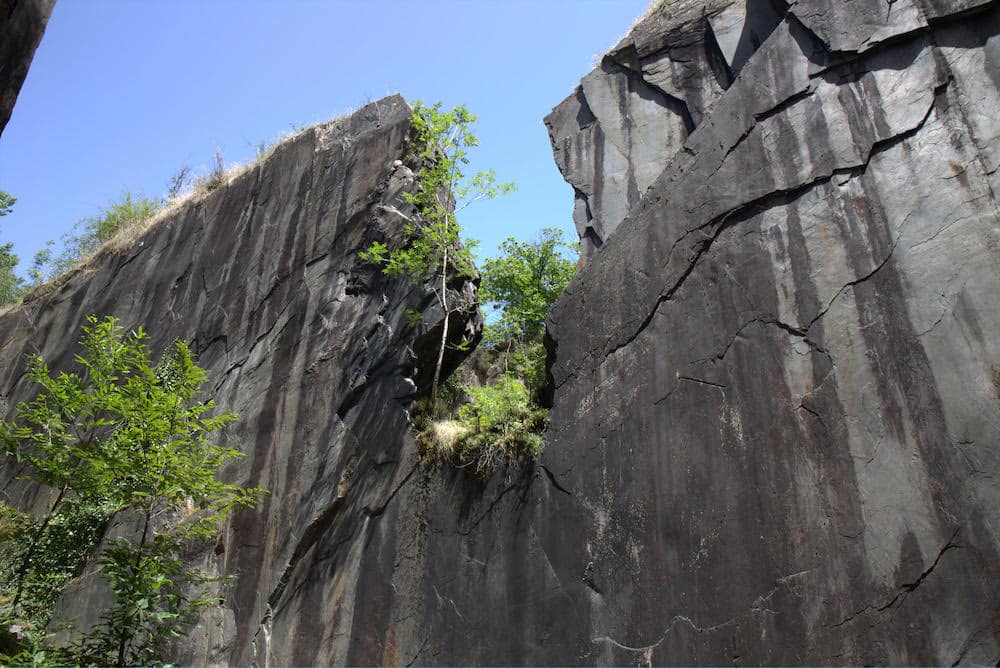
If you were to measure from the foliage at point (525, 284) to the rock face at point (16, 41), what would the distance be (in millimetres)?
13264

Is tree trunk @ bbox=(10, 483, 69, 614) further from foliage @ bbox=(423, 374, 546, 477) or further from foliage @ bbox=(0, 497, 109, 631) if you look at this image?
foliage @ bbox=(423, 374, 546, 477)

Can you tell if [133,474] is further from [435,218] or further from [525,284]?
[525,284]

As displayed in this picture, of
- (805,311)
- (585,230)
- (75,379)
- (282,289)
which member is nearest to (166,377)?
(282,289)

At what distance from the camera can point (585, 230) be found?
1147cm

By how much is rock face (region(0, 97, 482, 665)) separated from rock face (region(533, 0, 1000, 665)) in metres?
2.92

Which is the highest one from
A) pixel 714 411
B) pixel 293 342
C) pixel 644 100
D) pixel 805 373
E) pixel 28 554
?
pixel 644 100

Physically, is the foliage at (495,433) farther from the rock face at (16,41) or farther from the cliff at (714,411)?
the rock face at (16,41)

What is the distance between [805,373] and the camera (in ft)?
26.6

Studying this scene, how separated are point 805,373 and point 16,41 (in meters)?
7.26

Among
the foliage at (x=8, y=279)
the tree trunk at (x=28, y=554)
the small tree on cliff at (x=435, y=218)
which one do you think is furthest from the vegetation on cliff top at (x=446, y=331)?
the foliage at (x=8, y=279)

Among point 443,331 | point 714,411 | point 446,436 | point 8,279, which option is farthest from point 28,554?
point 8,279

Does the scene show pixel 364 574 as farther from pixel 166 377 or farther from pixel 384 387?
pixel 166 377

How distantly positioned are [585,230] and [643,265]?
7.09ft

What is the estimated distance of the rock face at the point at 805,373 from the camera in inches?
280
